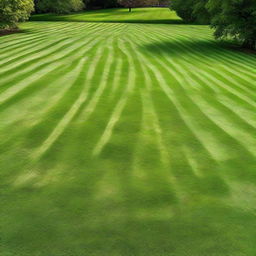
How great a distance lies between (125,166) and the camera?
19.2 ft

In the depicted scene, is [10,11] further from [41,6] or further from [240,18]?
[41,6]

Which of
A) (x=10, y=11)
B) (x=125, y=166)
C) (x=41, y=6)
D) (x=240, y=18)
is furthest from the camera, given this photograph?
(x=41, y=6)

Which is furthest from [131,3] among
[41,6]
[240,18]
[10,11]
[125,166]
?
[125,166]

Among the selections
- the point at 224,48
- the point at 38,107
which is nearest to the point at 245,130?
the point at 38,107

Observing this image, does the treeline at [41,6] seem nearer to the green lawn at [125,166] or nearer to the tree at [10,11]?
the tree at [10,11]

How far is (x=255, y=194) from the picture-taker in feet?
16.9

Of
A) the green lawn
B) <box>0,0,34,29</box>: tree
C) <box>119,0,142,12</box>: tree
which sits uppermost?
<box>119,0,142,12</box>: tree

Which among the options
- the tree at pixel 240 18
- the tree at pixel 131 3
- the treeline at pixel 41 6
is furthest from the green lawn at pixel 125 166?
the tree at pixel 131 3

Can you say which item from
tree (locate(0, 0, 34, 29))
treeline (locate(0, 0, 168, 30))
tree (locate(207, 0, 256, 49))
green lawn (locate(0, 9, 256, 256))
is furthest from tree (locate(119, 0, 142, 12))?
green lawn (locate(0, 9, 256, 256))

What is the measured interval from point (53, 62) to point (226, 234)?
12376mm

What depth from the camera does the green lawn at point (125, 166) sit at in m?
4.12

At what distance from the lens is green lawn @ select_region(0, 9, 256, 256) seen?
4.12 m

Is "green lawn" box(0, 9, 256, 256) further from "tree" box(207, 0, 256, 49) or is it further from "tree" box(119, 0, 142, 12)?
"tree" box(119, 0, 142, 12)

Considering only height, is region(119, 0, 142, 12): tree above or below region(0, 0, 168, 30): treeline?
above
